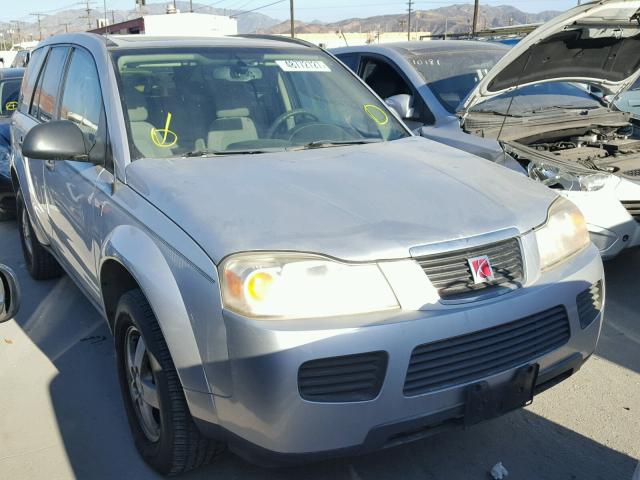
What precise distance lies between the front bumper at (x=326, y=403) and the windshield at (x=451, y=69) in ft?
11.6

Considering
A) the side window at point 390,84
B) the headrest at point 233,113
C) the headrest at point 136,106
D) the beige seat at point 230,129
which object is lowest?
the side window at point 390,84

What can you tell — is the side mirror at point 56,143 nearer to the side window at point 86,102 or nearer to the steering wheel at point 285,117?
the side window at point 86,102

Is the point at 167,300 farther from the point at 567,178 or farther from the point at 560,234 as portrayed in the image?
the point at 567,178

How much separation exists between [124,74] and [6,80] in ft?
20.1

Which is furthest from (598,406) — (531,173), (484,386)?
(531,173)

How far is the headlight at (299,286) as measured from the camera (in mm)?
2152

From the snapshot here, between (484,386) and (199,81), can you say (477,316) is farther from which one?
(199,81)

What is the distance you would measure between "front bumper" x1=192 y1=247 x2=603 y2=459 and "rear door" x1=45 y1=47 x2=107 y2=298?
136cm

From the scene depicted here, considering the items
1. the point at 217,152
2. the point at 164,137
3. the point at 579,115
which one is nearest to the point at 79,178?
the point at 164,137

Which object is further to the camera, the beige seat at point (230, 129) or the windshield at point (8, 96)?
the windshield at point (8, 96)

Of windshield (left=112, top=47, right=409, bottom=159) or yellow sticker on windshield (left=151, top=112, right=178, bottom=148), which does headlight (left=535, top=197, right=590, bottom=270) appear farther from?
yellow sticker on windshield (left=151, top=112, right=178, bottom=148)

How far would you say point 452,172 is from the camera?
2986 mm

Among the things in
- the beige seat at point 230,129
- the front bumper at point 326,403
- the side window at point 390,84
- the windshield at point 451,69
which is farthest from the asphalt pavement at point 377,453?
the windshield at point 451,69

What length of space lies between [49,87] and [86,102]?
3.38 feet
